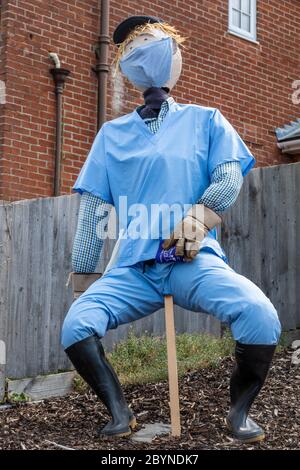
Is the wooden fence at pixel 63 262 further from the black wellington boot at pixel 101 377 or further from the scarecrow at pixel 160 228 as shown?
the black wellington boot at pixel 101 377

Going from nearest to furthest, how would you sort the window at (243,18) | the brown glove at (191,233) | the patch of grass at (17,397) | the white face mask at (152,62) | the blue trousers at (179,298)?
the blue trousers at (179,298), the brown glove at (191,233), the white face mask at (152,62), the patch of grass at (17,397), the window at (243,18)

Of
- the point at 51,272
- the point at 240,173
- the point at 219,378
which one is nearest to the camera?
the point at 240,173

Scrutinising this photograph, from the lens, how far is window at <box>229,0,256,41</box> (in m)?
10.5

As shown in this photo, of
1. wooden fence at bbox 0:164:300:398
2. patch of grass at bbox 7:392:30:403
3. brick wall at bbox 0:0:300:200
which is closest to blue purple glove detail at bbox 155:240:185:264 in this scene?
wooden fence at bbox 0:164:300:398

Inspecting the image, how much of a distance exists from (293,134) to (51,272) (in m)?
5.62

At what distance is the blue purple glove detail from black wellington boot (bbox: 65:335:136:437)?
1.56 ft

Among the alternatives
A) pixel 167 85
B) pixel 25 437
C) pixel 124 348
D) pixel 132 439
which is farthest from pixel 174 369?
pixel 124 348

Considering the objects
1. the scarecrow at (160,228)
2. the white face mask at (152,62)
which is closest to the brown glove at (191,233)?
the scarecrow at (160,228)

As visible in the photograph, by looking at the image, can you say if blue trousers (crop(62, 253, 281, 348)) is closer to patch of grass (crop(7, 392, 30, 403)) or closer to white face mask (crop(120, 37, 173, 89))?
white face mask (crop(120, 37, 173, 89))

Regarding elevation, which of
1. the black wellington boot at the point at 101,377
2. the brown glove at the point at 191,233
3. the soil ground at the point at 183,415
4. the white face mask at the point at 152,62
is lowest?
the soil ground at the point at 183,415

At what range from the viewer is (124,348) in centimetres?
610

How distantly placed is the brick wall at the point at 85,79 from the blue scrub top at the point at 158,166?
356 cm

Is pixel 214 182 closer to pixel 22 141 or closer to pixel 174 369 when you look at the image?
pixel 174 369

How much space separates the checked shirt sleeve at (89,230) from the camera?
176 inches
